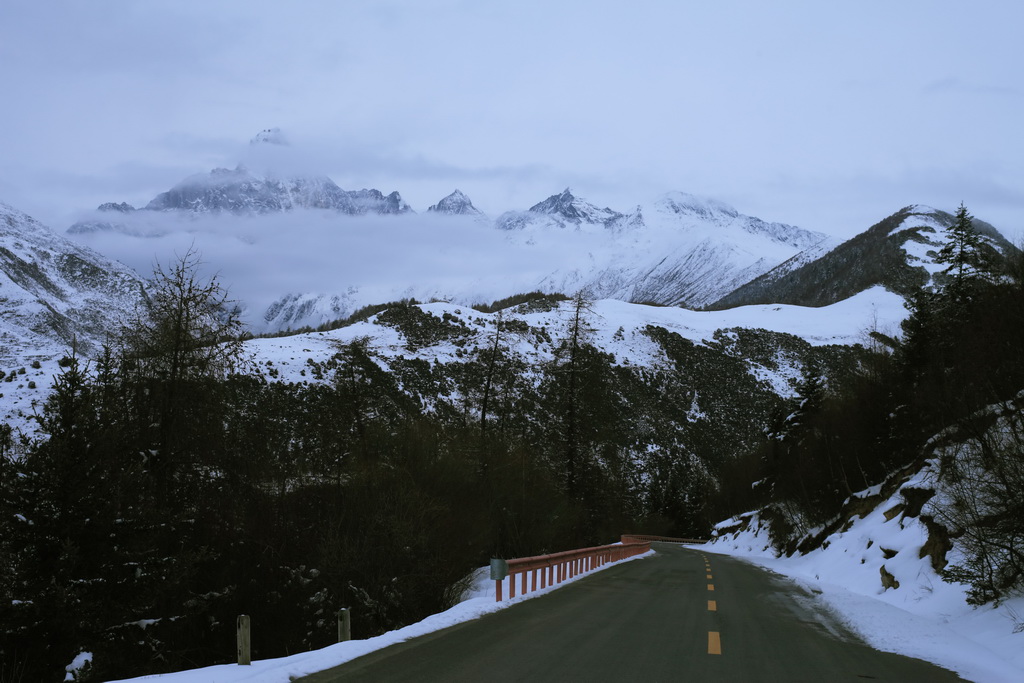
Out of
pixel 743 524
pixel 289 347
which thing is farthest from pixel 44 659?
pixel 289 347

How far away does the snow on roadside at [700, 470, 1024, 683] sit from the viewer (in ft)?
33.6

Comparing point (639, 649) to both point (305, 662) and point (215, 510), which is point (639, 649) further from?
point (215, 510)

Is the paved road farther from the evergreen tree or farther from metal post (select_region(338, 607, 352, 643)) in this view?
the evergreen tree

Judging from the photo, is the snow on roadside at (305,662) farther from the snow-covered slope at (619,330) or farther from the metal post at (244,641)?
the snow-covered slope at (619,330)

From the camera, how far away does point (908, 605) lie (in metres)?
15.6

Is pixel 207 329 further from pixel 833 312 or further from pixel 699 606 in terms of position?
pixel 833 312

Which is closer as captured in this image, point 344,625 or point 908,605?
point 344,625

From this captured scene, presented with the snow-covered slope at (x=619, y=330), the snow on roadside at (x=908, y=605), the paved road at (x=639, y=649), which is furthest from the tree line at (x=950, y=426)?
the snow-covered slope at (x=619, y=330)

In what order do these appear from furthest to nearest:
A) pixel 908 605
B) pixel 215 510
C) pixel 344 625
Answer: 1. pixel 215 510
2. pixel 908 605
3. pixel 344 625

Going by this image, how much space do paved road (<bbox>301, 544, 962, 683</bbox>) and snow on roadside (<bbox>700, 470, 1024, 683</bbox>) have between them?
0.58 metres

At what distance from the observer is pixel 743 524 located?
203 feet

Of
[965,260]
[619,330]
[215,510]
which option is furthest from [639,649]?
[619,330]

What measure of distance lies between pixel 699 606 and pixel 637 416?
79.3 metres

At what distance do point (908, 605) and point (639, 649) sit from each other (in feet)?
28.0
